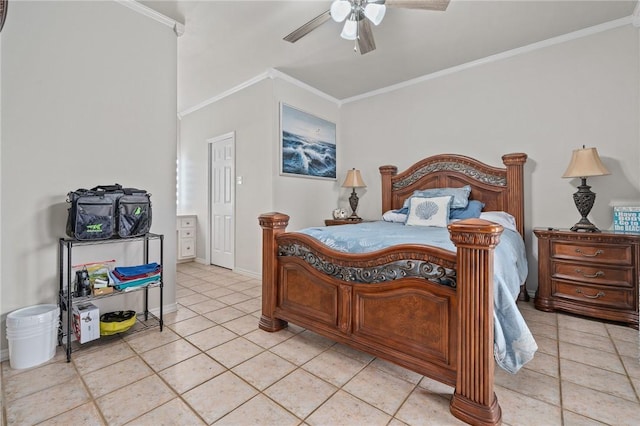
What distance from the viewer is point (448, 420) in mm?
1371

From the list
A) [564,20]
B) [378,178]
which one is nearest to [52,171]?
[378,178]

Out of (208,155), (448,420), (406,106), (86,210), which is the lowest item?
(448,420)

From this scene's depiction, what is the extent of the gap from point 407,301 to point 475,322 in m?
0.38

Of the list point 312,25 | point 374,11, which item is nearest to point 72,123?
point 312,25

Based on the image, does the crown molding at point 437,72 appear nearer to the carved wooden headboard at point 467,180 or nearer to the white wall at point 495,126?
the white wall at point 495,126

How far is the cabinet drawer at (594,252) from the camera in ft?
7.85

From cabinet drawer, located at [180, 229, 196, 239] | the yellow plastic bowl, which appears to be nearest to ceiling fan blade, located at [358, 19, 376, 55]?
the yellow plastic bowl

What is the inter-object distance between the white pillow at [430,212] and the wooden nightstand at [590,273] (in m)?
0.85

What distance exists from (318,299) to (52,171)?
217 cm

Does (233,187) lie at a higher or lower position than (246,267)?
higher

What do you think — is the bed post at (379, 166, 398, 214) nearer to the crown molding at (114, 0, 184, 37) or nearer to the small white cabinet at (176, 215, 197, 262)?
the crown molding at (114, 0, 184, 37)

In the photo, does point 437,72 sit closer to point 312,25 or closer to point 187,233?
point 312,25

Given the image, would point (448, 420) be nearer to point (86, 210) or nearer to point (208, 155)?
point (86, 210)

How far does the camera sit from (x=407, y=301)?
164 cm
